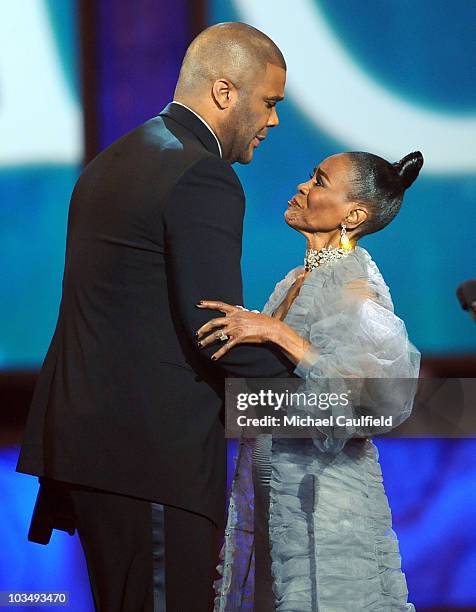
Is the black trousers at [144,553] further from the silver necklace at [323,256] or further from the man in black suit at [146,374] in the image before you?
the silver necklace at [323,256]

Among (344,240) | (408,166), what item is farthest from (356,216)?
(408,166)

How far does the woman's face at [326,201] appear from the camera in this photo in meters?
2.11

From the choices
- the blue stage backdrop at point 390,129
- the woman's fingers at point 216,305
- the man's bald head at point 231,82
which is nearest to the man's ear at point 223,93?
the man's bald head at point 231,82

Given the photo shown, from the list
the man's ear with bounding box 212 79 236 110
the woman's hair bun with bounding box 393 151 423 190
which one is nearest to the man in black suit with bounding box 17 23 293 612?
the man's ear with bounding box 212 79 236 110

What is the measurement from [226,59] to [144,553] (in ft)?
2.87

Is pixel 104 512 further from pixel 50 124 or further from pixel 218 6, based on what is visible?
pixel 218 6

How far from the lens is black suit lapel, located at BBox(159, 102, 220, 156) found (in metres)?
1.75

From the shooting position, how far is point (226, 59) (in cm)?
181

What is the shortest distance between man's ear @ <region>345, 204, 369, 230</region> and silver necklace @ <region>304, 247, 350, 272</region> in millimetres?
62

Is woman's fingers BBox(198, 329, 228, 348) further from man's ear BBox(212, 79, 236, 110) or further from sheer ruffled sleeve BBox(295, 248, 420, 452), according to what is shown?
man's ear BBox(212, 79, 236, 110)

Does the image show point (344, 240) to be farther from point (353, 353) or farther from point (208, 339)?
point (208, 339)

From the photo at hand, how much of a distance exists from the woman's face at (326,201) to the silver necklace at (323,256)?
0.05 metres

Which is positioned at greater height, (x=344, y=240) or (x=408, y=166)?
(x=408, y=166)

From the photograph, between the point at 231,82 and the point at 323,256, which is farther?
A: the point at 323,256
